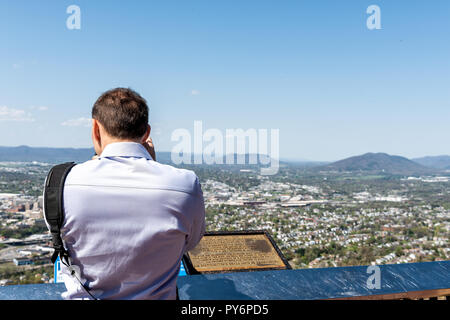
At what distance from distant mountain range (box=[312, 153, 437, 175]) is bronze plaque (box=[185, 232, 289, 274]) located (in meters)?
49.6

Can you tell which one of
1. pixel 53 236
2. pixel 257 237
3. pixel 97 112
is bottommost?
pixel 257 237

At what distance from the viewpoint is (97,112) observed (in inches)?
35.4

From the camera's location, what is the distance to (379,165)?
166 feet

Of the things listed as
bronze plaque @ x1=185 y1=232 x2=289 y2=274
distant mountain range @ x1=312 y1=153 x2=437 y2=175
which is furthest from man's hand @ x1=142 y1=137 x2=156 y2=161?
distant mountain range @ x1=312 y1=153 x2=437 y2=175

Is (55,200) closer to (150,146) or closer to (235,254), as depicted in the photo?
(150,146)

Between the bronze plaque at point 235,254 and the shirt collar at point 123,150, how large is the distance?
1215 millimetres

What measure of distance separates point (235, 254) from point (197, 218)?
1.46 meters

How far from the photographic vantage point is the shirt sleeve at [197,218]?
0.85 m

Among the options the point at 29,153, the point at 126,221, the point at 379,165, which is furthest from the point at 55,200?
the point at 379,165

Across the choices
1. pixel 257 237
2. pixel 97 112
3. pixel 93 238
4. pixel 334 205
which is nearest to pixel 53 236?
pixel 93 238
